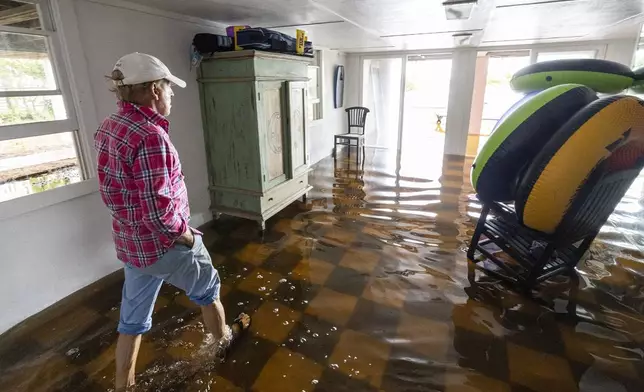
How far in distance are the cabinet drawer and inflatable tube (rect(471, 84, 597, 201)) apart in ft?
5.56

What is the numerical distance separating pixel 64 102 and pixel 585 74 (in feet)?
10.2

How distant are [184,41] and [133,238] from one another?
2092 millimetres

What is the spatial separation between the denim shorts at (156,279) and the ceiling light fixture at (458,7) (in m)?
2.09

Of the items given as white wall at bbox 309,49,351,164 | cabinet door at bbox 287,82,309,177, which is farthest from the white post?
cabinet door at bbox 287,82,309,177

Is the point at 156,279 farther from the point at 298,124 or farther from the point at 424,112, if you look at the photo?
the point at 424,112

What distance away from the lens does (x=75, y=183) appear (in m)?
2.03

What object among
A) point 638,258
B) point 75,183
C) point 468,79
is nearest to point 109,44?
point 75,183


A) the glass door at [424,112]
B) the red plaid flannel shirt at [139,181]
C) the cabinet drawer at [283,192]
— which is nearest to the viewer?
the red plaid flannel shirt at [139,181]

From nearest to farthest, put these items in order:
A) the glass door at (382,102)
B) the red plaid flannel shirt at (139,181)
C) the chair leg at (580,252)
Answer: the red plaid flannel shirt at (139,181) → the chair leg at (580,252) → the glass door at (382,102)

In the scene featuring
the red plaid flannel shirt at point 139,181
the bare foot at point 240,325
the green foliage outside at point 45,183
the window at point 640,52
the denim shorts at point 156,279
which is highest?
the window at point 640,52

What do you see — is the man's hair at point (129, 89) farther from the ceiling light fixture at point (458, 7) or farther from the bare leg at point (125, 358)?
the ceiling light fixture at point (458, 7)

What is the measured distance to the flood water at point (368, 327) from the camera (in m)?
1.52

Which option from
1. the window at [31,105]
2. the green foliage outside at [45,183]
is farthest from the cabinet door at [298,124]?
the green foliage outside at [45,183]

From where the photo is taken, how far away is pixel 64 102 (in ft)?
6.39
